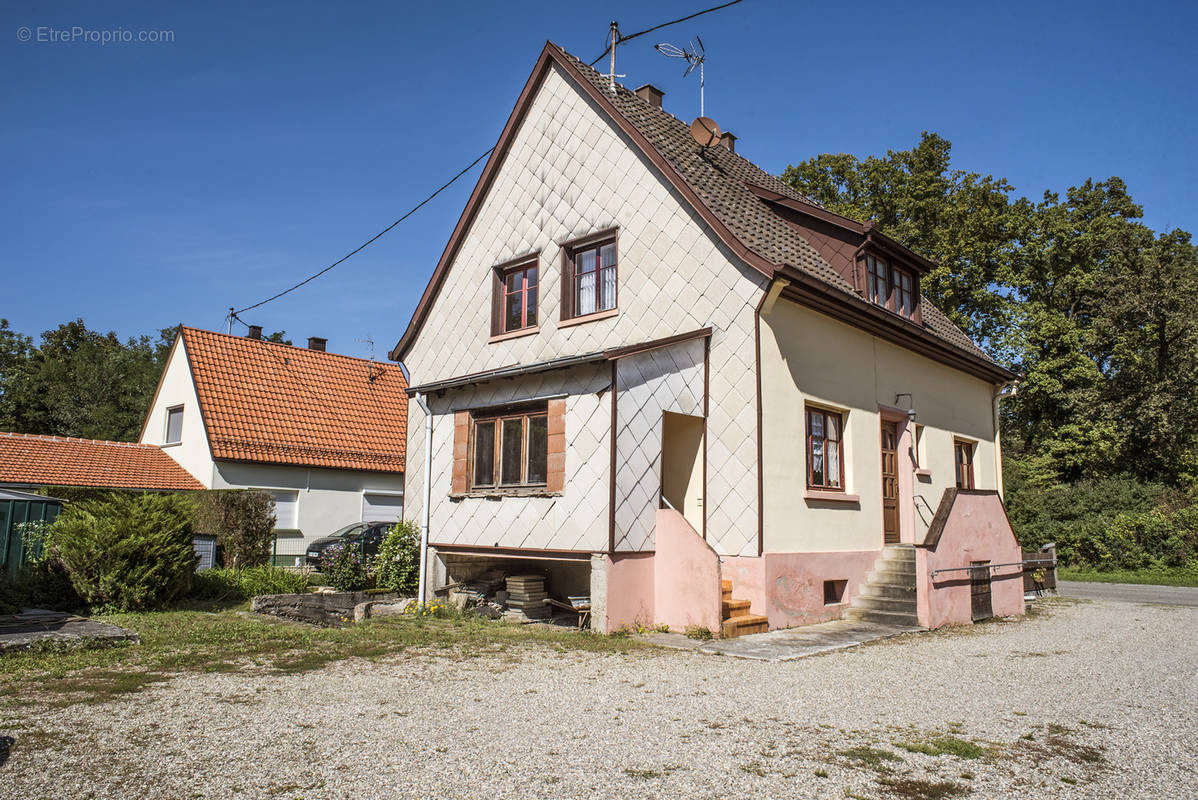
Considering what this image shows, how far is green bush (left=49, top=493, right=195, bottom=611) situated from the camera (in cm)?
1249

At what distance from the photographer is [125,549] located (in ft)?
41.3

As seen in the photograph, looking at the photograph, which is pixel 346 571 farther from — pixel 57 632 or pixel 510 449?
pixel 57 632

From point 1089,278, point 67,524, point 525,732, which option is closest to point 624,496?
point 525,732

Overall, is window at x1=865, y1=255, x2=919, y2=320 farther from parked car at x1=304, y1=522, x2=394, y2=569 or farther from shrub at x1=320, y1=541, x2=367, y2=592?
parked car at x1=304, y1=522, x2=394, y2=569

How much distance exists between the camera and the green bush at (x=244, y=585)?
1508 cm

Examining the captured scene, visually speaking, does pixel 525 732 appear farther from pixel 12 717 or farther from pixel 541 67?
pixel 541 67

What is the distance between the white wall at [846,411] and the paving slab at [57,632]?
8.50m

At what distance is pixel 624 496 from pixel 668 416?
7.30 ft

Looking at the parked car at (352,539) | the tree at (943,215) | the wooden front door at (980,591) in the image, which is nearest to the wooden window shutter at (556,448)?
the wooden front door at (980,591)

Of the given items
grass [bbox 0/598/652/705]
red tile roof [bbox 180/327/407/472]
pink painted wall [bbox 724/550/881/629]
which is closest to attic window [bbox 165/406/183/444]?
red tile roof [bbox 180/327/407/472]

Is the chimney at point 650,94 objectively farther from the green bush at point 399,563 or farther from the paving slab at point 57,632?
the paving slab at point 57,632

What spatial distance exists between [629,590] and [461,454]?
4.42 meters

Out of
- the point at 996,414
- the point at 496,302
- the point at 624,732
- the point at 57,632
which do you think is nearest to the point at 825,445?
the point at 496,302

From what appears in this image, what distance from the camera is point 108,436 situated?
3959 centimetres
